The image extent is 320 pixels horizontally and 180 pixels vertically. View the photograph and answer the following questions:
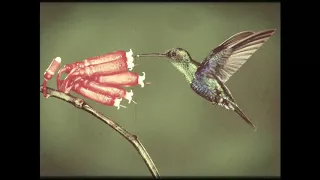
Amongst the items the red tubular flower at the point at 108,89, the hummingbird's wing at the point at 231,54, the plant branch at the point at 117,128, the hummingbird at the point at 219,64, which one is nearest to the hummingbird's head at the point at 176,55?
the hummingbird at the point at 219,64

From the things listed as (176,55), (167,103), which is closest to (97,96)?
(167,103)

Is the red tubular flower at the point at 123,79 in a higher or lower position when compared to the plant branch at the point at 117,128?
higher

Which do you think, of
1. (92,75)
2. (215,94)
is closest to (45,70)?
(92,75)

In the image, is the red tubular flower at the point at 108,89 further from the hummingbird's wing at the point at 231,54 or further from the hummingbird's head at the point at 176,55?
the hummingbird's wing at the point at 231,54

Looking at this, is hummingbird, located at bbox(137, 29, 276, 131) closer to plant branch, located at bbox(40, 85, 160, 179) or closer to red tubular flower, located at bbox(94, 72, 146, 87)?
red tubular flower, located at bbox(94, 72, 146, 87)

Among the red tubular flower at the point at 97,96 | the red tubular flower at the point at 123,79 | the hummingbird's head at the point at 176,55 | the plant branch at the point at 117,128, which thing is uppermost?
the hummingbird's head at the point at 176,55

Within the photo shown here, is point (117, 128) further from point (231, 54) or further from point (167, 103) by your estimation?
point (231, 54)
